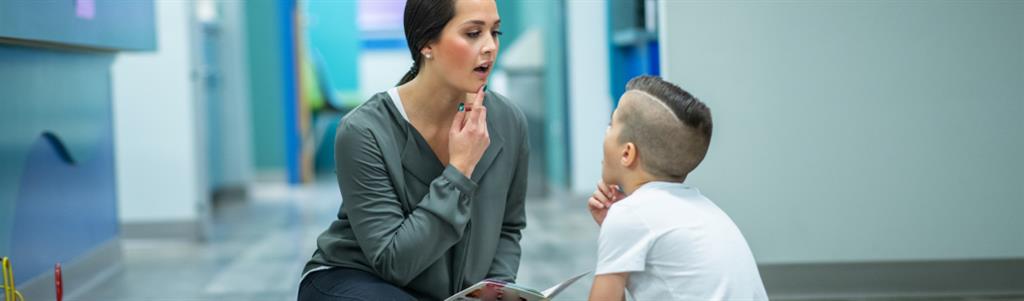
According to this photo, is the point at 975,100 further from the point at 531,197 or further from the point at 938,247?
the point at 531,197

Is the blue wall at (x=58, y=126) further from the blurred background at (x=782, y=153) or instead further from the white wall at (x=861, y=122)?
the white wall at (x=861, y=122)

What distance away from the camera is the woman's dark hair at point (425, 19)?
1817 millimetres

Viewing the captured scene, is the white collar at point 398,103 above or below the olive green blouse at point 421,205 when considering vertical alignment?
above

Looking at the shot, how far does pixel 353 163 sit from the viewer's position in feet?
5.91

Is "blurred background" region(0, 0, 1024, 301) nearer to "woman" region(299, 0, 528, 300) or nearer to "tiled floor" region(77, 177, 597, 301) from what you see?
"tiled floor" region(77, 177, 597, 301)

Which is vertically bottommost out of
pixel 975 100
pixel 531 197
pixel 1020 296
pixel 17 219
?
pixel 531 197

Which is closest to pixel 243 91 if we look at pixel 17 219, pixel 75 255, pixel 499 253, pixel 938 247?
pixel 75 255

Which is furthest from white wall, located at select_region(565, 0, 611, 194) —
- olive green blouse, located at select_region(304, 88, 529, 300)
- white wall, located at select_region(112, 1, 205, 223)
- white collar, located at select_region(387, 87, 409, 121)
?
white collar, located at select_region(387, 87, 409, 121)

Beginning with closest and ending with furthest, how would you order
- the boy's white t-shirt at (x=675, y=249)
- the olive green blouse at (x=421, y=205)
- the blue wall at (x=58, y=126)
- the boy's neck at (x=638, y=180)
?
the boy's white t-shirt at (x=675, y=249), the boy's neck at (x=638, y=180), the olive green blouse at (x=421, y=205), the blue wall at (x=58, y=126)

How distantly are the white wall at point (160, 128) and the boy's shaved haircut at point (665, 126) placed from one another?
3957mm

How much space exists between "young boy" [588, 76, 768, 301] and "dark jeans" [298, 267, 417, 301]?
1.38 feet

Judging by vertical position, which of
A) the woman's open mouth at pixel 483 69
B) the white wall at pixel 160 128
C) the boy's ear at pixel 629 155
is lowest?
the white wall at pixel 160 128

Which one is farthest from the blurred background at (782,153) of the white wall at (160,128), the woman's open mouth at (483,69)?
the woman's open mouth at (483,69)

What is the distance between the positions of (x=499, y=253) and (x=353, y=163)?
0.35 metres
